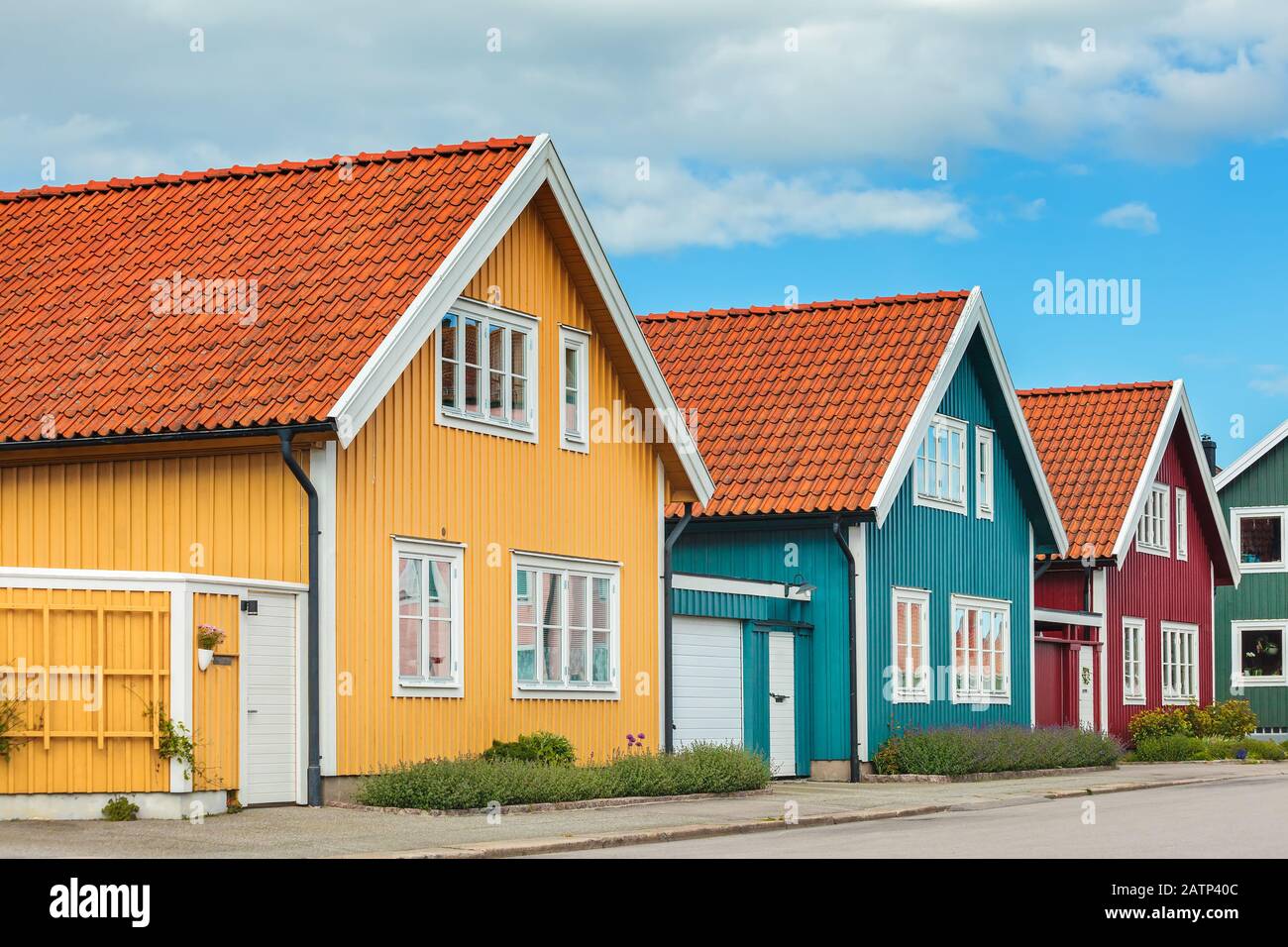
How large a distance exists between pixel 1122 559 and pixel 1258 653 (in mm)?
13145

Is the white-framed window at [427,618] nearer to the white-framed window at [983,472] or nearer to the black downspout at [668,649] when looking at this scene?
the black downspout at [668,649]

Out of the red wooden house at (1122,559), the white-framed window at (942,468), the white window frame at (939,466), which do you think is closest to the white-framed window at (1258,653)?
the red wooden house at (1122,559)

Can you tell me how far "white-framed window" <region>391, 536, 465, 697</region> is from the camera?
70.8ft

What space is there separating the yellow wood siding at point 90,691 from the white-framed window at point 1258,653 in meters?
34.1

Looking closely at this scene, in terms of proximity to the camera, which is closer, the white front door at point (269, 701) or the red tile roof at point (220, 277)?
the white front door at point (269, 701)

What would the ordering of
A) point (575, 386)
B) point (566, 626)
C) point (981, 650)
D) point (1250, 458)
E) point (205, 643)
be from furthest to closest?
point (1250, 458) < point (981, 650) < point (575, 386) < point (566, 626) < point (205, 643)

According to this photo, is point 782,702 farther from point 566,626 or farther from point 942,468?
point 566,626

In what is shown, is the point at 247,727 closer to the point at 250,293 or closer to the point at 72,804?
the point at 72,804

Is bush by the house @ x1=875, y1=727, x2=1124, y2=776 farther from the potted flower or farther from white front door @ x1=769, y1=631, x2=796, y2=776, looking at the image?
the potted flower

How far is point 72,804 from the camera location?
1836cm

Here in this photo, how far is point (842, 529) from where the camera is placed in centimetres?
2877

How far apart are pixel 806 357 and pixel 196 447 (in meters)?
13.0

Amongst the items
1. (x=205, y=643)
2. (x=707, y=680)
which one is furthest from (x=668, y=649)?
(x=205, y=643)

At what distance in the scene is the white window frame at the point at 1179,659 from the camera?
1610 inches
